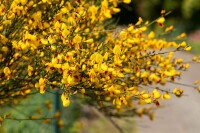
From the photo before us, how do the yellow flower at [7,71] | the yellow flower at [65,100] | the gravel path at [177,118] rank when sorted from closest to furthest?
the yellow flower at [65,100], the yellow flower at [7,71], the gravel path at [177,118]

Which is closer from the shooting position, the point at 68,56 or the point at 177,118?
the point at 68,56

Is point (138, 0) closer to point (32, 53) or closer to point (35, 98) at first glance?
point (35, 98)

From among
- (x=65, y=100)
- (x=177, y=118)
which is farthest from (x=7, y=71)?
(x=177, y=118)

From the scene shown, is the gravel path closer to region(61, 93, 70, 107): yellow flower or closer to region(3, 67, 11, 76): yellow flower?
region(3, 67, 11, 76): yellow flower

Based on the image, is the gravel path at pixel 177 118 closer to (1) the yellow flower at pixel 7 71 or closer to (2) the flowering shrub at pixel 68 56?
(2) the flowering shrub at pixel 68 56

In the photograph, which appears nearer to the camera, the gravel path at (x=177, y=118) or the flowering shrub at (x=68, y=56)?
the flowering shrub at (x=68, y=56)

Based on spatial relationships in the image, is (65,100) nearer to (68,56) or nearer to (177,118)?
(68,56)

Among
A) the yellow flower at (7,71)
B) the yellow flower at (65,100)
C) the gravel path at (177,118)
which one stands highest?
the yellow flower at (7,71)

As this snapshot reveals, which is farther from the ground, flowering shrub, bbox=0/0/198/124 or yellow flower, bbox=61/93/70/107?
flowering shrub, bbox=0/0/198/124

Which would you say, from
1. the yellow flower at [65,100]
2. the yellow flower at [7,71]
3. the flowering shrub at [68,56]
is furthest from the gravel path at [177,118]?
A: the yellow flower at [65,100]

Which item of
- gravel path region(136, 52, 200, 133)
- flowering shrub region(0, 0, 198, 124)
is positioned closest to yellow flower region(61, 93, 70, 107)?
flowering shrub region(0, 0, 198, 124)
